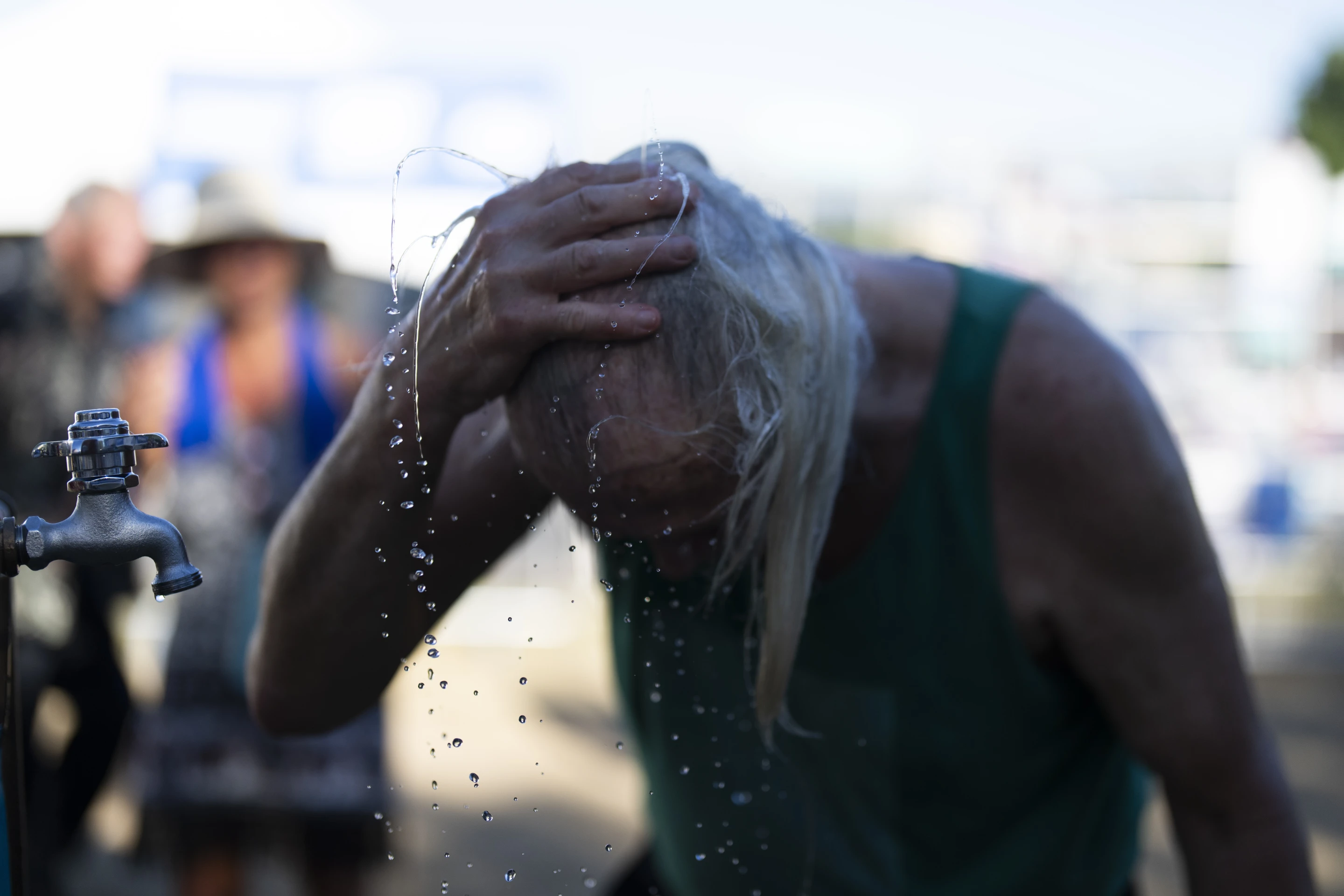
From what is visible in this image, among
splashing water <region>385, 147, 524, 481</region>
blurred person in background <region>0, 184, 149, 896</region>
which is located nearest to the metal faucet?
splashing water <region>385, 147, 524, 481</region>

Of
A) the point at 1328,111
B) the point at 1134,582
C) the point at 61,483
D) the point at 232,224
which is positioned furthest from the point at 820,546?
the point at 1328,111

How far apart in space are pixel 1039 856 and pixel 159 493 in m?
2.84

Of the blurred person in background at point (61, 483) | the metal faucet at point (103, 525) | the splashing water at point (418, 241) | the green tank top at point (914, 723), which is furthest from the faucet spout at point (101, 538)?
the blurred person in background at point (61, 483)

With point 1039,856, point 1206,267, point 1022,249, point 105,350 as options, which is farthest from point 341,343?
point 1206,267

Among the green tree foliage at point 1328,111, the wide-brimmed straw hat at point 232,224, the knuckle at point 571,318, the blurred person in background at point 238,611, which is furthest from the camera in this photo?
the green tree foliage at point 1328,111

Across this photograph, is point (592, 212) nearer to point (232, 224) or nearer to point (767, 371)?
point (767, 371)

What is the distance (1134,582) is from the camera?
3.84 ft

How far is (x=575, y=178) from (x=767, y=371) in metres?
0.24

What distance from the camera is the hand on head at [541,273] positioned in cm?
87

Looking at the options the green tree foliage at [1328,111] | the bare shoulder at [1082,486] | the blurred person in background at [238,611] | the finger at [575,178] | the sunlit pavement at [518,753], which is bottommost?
the sunlit pavement at [518,753]

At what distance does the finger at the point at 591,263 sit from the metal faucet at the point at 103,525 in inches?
12.5

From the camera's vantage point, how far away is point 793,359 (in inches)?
38.3

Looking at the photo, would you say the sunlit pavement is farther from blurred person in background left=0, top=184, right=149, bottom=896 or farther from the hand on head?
blurred person in background left=0, top=184, right=149, bottom=896

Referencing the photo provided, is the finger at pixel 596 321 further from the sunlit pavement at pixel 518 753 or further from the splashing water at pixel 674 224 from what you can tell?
the sunlit pavement at pixel 518 753
